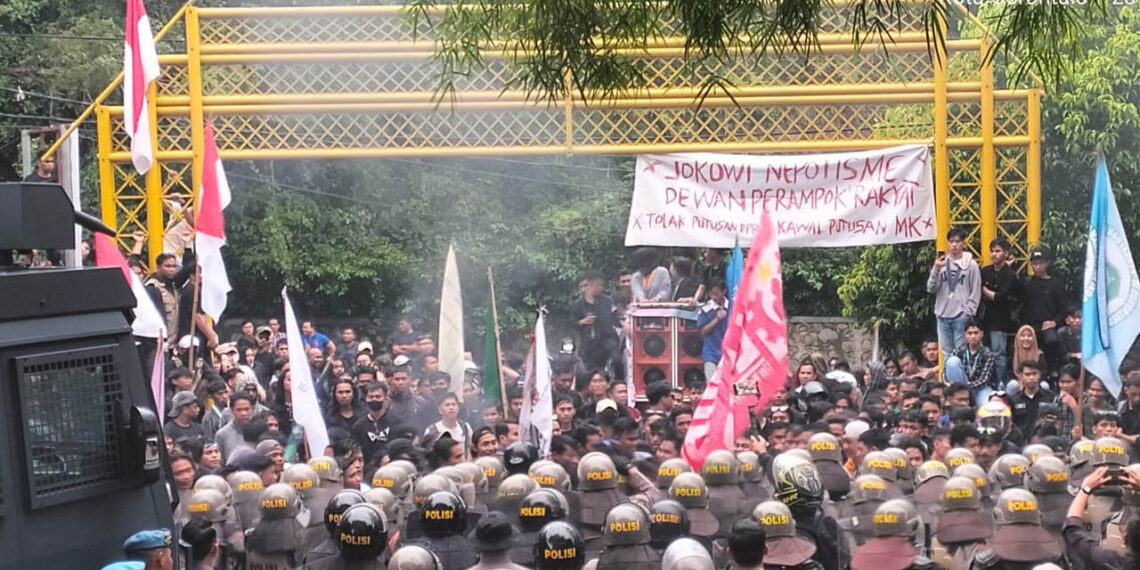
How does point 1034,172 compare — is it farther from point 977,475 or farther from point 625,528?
point 625,528

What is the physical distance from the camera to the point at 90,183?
23.4 metres

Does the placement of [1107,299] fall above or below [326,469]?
above

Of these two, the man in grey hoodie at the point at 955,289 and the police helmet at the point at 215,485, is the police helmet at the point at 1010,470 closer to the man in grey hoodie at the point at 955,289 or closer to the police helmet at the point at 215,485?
the police helmet at the point at 215,485

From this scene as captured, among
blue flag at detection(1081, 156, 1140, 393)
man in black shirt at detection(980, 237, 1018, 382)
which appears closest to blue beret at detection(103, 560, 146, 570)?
blue flag at detection(1081, 156, 1140, 393)

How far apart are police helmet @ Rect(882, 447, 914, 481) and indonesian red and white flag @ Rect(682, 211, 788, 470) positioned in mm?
1328

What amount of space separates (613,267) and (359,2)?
34.8 feet

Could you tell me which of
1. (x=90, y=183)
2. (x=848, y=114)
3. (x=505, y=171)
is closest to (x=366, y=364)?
(x=848, y=114)

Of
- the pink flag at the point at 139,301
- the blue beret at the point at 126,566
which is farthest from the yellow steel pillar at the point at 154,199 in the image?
the blue beret at the point at 126,566

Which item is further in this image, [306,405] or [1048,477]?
[306,405]

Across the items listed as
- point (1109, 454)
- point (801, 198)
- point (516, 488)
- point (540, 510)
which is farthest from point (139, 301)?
point (1109, 454)

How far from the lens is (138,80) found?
13.3m

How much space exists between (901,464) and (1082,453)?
3.41 feet

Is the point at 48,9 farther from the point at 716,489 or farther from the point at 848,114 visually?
the point at 716,489

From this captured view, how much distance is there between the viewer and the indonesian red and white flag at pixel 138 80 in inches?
516
